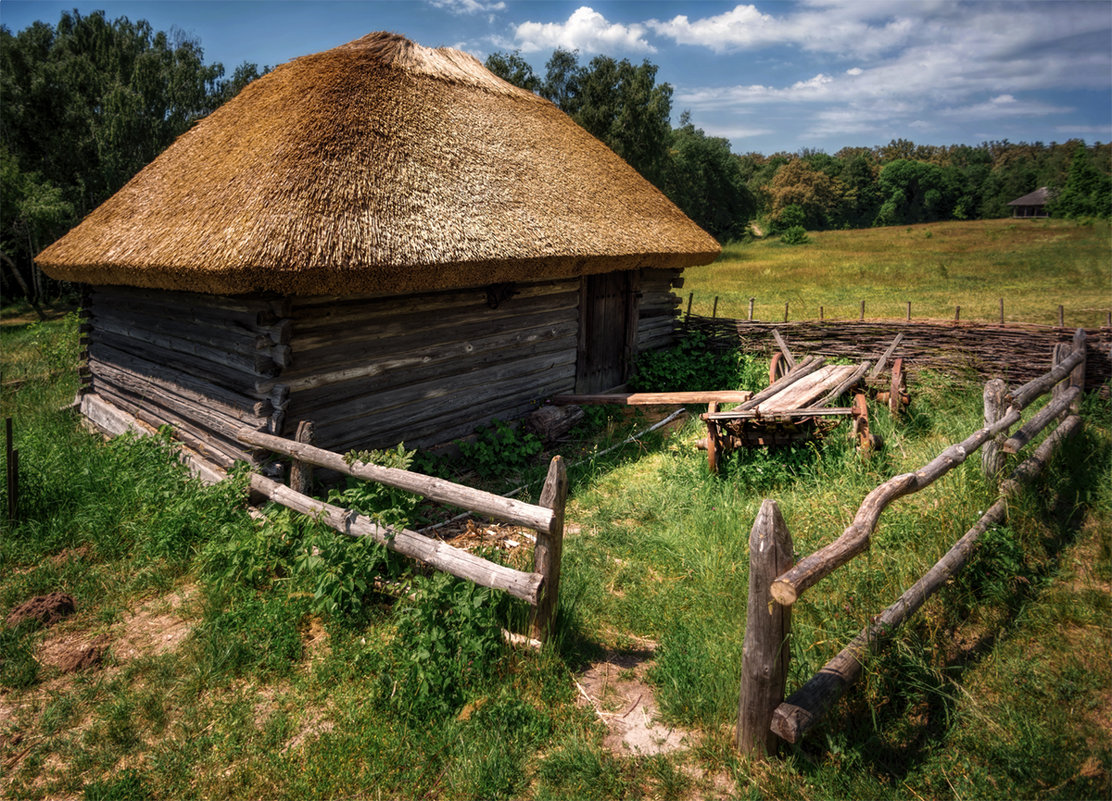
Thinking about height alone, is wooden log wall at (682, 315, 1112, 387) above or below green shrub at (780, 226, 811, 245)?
below

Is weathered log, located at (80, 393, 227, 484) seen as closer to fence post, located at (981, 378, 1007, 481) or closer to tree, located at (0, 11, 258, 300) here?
fence post, located at (981, 378, 1007, 481)

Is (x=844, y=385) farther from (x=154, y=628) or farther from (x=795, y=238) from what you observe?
(x=795, y=238)

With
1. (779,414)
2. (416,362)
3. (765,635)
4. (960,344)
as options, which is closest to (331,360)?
(416,362)

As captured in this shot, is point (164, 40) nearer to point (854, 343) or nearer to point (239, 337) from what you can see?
point (239, 337)

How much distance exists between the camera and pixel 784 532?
264 cm

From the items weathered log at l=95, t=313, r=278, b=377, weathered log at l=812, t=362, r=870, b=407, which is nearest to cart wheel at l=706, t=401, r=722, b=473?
weathered log at l=812, t=362, r=870, b=407

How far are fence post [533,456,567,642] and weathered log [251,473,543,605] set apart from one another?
9 cm

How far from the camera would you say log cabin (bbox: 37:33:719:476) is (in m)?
5.11

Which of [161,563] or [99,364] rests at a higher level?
[99,364]

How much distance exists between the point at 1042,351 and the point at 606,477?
20.6ft

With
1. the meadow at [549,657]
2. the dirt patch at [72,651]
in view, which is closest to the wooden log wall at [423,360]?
the meadow at [549,657]

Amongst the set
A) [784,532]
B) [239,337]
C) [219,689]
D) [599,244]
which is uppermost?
[599,244]

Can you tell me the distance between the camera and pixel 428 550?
11.9 feet

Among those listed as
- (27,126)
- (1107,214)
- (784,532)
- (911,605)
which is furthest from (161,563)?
(1107,214)
